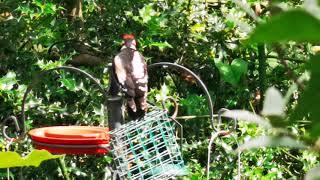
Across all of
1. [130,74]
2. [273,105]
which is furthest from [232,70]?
[273,105]

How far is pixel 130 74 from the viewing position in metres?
2.39

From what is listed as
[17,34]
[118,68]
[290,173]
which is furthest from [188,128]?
[118,68]

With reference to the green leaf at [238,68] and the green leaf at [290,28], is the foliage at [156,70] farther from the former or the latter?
the green leaf at [290,28]

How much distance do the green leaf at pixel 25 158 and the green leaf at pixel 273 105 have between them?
54 cm

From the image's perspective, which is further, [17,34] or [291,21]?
[17,34]

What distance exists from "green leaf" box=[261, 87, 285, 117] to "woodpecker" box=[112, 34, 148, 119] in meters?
2.08

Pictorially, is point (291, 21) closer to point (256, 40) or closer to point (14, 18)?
point (256, 40)

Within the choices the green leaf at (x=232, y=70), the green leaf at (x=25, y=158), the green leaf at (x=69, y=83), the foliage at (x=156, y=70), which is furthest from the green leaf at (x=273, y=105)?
the green leaf at (x=232, y=70)

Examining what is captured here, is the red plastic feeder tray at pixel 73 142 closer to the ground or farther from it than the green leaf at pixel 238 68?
closer to the ground

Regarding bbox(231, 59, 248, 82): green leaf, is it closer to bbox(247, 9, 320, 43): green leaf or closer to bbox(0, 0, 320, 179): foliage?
bbox(0, 0, 320, 179): foliage

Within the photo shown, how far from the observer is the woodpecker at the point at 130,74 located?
2385 mm

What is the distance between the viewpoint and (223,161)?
11.0 feet

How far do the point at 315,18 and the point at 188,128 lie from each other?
337 centimetres

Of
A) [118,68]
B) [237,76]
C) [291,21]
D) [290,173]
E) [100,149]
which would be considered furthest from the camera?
[237,76]
